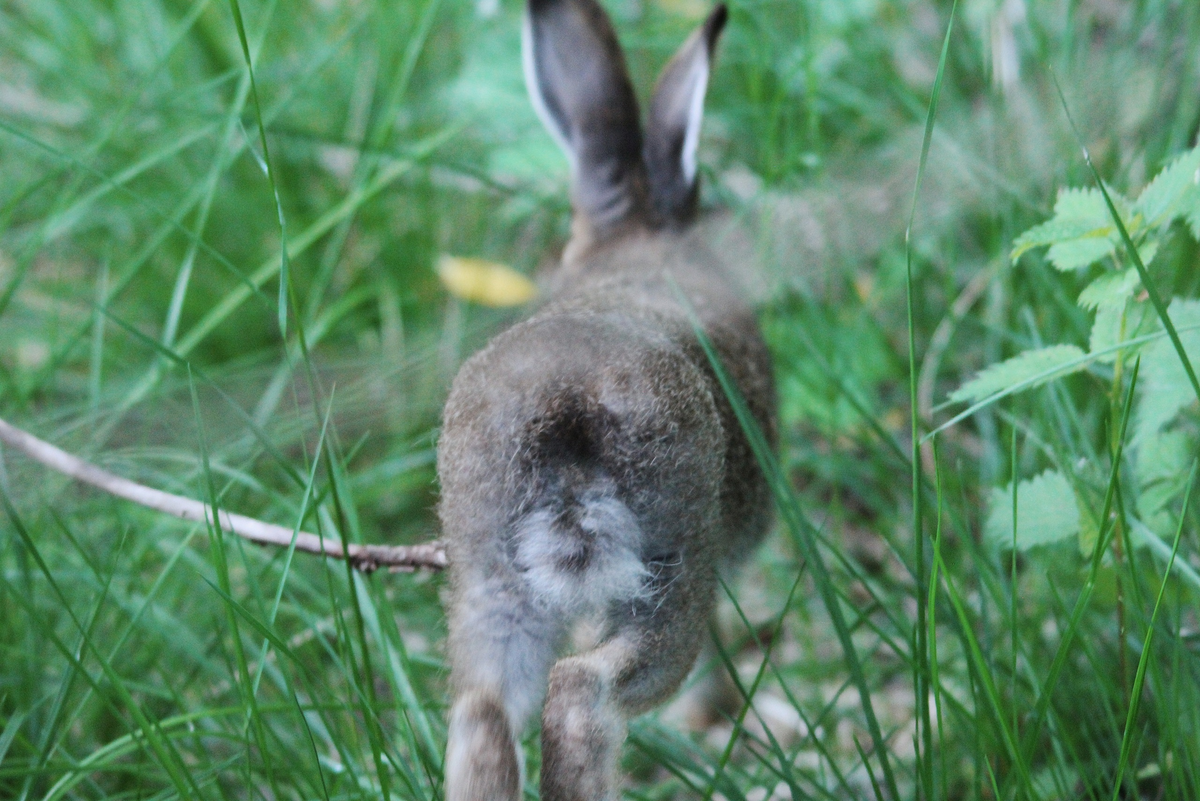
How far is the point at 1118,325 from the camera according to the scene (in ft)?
5.94

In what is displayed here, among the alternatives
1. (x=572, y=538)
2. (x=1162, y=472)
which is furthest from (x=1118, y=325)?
(x=572, y=538)

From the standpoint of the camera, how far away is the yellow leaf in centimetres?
364

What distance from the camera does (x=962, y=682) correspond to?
2311 millimetres

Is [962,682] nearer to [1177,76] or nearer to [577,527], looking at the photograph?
[577,527]

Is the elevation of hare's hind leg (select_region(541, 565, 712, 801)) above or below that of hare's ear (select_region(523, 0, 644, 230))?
below

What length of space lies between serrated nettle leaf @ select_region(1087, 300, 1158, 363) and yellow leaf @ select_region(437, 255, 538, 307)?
2.06m

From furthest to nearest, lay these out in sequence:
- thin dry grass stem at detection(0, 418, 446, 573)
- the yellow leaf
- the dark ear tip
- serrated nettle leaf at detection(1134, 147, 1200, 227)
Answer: the yellow leaf → the dark ear tip → thin dry grass stem at detection(0, 418, 446, 573) → serrated nettle leaf at detection(1134, 147, 1200, 227)

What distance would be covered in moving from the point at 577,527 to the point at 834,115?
2.49 metres

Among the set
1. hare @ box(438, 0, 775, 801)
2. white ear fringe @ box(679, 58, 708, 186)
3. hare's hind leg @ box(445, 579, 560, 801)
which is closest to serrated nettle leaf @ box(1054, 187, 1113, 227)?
hare @ box(438, 0, 775, 801)

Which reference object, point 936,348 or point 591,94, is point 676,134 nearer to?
point 591,94

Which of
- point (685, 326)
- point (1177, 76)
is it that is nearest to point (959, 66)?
point (1177, 76)

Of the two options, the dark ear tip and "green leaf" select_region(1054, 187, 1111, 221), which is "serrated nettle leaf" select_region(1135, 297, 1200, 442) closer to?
"green leaf" select_region(1054, 187, 1111, 221)

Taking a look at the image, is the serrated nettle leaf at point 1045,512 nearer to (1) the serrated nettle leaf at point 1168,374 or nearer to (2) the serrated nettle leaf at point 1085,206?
(1) the serrated nettle leaf at point 1168,374

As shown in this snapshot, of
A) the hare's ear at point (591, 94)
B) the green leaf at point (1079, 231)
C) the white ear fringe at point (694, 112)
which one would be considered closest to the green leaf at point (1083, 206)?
the green leaf at point (1079, 231)
